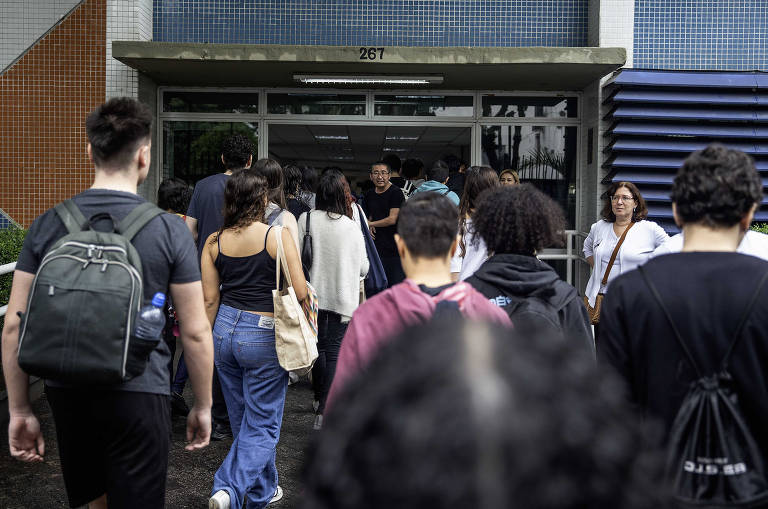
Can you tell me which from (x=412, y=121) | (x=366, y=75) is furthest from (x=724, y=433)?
(x=412, y=121)

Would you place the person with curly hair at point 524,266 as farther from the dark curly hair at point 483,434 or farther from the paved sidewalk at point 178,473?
the dark curly hair at point 483,434

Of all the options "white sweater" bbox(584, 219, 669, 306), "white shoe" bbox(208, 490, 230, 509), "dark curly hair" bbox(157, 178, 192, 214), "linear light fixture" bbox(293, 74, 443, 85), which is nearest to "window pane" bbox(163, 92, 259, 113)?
"linear light fixture" bbox(293, 74, 443, 85)

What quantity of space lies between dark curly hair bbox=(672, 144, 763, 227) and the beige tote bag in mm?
2245

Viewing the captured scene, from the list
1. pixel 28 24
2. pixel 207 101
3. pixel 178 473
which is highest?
pixel 28 24

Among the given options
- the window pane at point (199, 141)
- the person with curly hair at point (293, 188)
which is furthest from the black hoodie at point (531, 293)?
the window pane at point (199, 141)

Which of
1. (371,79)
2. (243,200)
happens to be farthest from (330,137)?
(243,200)

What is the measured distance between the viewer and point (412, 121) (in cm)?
990

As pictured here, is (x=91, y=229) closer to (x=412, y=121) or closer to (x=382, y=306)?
(x=382, y=306)

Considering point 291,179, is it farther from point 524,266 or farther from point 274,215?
point 524,266

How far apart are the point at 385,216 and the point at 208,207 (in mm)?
2755

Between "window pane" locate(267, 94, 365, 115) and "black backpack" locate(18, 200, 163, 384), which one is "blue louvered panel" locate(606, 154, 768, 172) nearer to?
"window pane" locate(267, 94, 365, 115)

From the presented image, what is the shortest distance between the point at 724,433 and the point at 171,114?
28.8 feet

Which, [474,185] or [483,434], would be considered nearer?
[483,434]

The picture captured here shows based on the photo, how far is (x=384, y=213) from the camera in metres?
7.80
